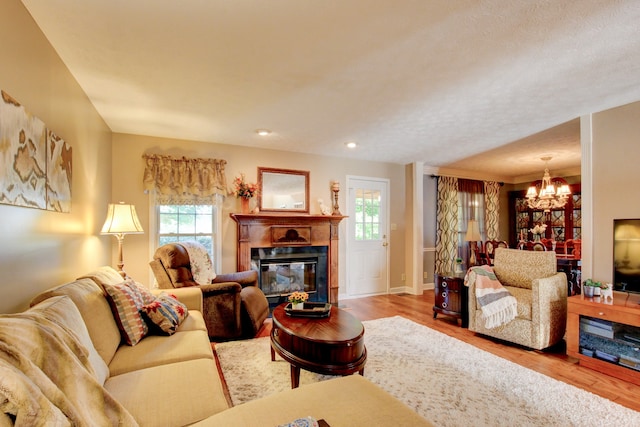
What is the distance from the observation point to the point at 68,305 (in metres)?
1.49

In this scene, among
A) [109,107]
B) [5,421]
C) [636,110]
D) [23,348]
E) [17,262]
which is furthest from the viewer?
[109,107]

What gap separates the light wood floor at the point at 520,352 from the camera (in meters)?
2.29

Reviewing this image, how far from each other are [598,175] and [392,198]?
9.72 feet

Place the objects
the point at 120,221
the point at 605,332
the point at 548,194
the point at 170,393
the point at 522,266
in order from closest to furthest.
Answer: the point at 170,393, the point at 605,332, the point at 120,221, the point at 522,266, the point at 548,194

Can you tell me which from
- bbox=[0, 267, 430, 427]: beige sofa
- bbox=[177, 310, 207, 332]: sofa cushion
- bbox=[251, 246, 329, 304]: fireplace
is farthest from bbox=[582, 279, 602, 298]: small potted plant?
bbox=[177, 310, 207, 332]: sofa cushion

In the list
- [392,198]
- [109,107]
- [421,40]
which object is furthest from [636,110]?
[109,107]

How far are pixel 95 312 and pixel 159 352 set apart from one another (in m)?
0.43

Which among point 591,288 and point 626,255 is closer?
point 626,255

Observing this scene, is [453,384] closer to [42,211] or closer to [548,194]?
[42,211]

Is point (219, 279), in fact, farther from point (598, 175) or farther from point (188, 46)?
point (598, 175)

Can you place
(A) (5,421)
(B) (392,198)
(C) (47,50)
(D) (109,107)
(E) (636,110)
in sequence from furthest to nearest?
(B) (392,198)
(D) (109,107)
(E) (636,110)
(C) (47,50)
(A) (5,421)

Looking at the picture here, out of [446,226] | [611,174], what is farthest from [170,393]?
[446,226]

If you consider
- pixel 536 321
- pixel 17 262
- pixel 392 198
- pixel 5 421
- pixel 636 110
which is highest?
pixel 636 110

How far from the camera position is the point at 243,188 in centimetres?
432
